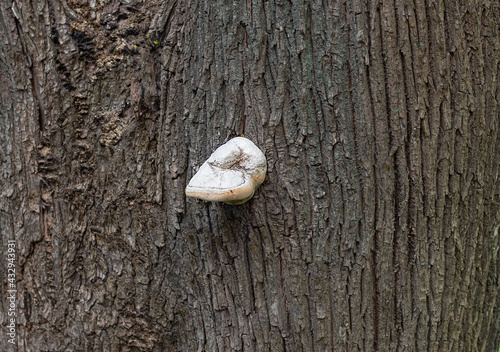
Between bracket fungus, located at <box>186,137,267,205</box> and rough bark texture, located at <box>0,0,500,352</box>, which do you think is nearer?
bracket fungus, located at <box>186,137,267,205</box>

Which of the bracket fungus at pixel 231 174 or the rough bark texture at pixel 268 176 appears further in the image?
the rough bark texture at pixel 268 176

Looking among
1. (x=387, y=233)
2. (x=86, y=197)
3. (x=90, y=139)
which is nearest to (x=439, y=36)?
(x=387, y=233)

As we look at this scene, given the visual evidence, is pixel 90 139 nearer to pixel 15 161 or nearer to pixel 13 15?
pixel 15 161

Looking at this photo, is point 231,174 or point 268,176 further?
point 268,176
